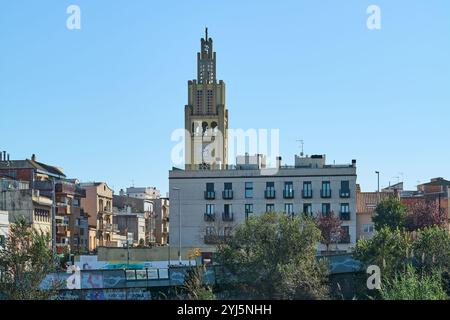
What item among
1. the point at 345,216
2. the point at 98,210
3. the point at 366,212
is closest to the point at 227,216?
the point at 345,216

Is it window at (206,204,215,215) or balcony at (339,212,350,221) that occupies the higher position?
window at (206,204,215,215)

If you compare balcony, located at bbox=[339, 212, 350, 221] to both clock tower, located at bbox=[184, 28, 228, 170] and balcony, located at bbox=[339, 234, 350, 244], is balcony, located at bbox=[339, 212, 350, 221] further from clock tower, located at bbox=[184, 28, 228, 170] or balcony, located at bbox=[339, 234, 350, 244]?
clock tower, located at bbox=[184, 28, 228, 170]

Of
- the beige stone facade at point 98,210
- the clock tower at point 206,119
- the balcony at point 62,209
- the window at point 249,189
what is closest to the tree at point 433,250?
the window at point 249,189

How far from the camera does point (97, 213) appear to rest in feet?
289

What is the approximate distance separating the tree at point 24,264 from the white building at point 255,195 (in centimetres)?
3373

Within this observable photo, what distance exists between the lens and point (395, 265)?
157 ft

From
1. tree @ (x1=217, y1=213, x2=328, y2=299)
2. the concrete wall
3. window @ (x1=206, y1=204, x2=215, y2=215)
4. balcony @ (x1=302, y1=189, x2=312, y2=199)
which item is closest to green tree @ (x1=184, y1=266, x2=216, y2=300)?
tree @ (x1=217, y1=213, x2=328, y2=299)

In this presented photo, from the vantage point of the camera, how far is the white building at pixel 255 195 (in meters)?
74.4

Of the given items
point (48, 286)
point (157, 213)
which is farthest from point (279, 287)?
point (157, 213)

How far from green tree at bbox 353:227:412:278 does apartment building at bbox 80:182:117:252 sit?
40199 mm

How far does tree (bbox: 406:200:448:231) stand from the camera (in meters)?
73.9

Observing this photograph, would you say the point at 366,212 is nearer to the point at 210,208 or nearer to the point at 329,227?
the point at 329,227

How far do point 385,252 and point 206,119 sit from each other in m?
40.1
